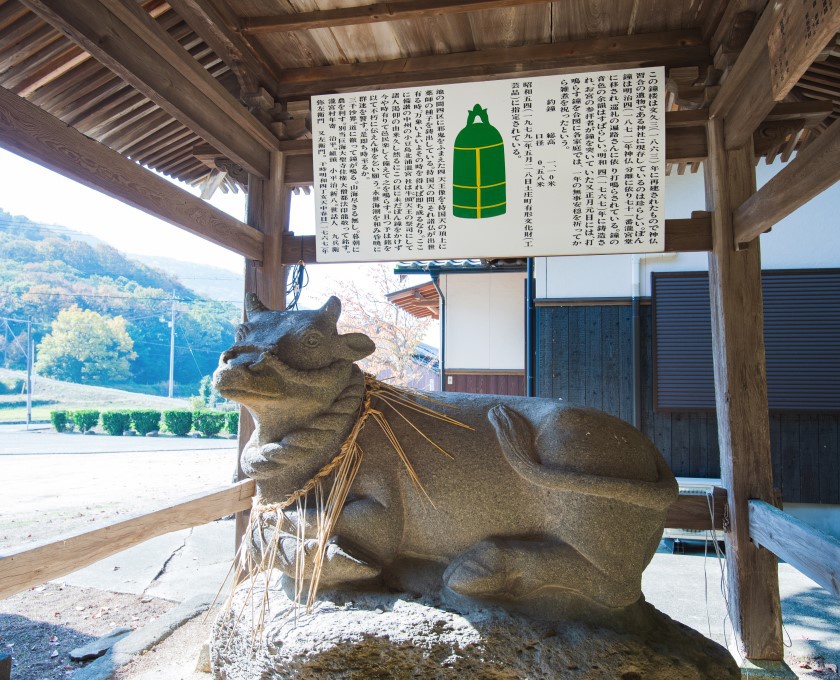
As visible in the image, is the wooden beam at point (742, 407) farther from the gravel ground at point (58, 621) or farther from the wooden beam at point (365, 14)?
the gravel ground at point (58, 621)

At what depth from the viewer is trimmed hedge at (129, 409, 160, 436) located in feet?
57.9

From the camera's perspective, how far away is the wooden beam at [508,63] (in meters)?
3.42

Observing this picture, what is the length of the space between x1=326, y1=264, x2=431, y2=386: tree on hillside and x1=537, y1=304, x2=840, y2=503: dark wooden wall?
687 cm

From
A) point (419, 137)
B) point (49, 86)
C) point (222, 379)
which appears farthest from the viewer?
point (419, 137)

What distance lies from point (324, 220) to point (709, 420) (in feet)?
15.4

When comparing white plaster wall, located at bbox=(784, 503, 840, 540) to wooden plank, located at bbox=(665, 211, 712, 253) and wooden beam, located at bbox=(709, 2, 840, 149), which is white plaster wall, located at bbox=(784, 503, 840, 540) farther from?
wooden beam, located at bbox=(709, 2, 840, 149)

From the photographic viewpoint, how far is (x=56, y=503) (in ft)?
27.9

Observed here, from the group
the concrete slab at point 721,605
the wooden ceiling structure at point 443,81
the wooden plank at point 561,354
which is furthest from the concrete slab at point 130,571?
the wooden plank at point 561,354

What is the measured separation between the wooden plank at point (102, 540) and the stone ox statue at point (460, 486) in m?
0.94

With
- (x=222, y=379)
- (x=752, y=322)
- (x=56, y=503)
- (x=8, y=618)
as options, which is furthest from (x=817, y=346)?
(x=56, y=503)

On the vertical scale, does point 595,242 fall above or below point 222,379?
above

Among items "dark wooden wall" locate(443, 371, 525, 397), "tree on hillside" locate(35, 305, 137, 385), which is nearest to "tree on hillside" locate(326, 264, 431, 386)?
"dark wooden wall" locate(443, 371, 525, 397)

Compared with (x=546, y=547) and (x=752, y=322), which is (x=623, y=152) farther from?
(x=546, y=547)

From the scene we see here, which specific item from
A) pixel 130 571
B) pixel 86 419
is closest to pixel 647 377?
pixel 130 571
